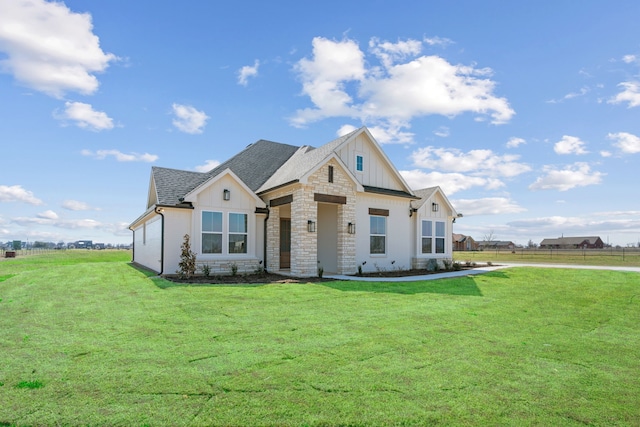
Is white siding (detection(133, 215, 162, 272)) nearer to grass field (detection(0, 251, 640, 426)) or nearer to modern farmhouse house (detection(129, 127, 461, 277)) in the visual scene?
modern farmhouse house (detection(129, 127, 461, 277))

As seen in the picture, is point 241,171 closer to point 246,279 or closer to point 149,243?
point 149,243

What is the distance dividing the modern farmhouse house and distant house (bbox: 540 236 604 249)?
82339 millimetres

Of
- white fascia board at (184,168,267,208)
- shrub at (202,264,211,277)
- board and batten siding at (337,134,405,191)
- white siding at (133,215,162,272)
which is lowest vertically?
shrub at (202,264,211,277)

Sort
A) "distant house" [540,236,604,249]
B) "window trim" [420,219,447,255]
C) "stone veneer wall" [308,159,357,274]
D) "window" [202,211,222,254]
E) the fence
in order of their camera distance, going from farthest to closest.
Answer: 1. "distant house" [540,236,604,249]
2. the fence
3. "window trim" [420,219,447,255]
4. "stone veneer wall" [308,159,357,274]
5. "window" [202,211,222,254]

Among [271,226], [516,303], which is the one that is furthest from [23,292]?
Result: [516,303]

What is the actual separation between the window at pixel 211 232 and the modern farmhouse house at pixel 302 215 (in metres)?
0.04

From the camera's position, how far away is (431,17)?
11898 millimetres

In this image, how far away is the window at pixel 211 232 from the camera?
1472cm

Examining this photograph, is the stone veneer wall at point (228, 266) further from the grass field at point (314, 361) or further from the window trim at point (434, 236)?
the window trim at point (434, 236)

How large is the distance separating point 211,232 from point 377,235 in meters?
7.86

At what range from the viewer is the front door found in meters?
18.0

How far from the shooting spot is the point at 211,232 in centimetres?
1484

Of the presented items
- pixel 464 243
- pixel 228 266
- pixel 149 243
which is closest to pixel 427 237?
pixel 228 266

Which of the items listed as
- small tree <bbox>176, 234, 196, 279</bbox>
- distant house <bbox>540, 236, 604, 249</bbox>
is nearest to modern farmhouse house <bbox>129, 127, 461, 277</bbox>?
small tree <bbox>176, 234, 196, 279</bbox>
